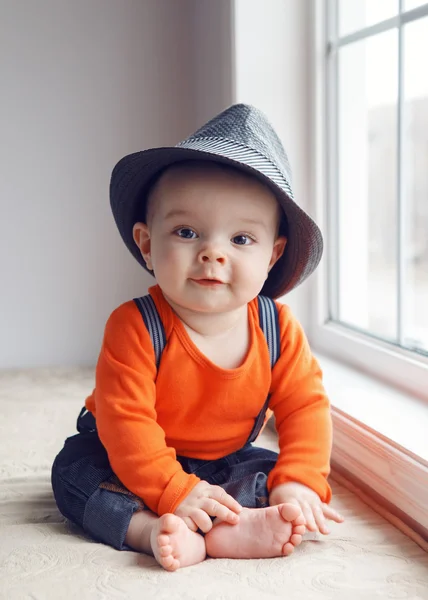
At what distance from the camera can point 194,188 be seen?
1137 mm

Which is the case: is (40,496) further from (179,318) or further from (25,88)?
(25,88)

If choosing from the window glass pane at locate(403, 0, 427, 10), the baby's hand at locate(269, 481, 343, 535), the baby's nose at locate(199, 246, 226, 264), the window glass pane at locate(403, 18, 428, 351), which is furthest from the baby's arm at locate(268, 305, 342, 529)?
the window glass pane at locate(403, 0, 427, 10)

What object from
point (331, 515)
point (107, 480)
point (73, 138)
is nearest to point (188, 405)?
point (107, 480)

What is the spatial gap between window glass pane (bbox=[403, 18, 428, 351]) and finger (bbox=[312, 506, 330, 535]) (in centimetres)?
55

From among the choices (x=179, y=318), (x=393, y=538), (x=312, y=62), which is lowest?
(x=393, y=538)

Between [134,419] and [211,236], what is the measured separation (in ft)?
0.97

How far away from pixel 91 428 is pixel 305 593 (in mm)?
507

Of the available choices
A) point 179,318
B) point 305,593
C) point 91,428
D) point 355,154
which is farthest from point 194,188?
point 355,154

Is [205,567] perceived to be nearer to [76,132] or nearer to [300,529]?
[300,529]

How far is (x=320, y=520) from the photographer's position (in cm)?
113

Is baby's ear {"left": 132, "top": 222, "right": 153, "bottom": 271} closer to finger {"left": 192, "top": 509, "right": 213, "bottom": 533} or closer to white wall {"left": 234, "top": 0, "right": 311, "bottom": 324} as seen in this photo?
finger {"left": 192, "top": 509, "right": 213, "bottom": 533}

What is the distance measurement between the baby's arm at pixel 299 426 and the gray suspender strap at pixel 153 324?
0.19 m

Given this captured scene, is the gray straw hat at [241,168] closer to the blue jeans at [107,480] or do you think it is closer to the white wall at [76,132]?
the blue jeans at [107,480]

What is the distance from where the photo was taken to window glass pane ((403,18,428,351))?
4.98 ft
